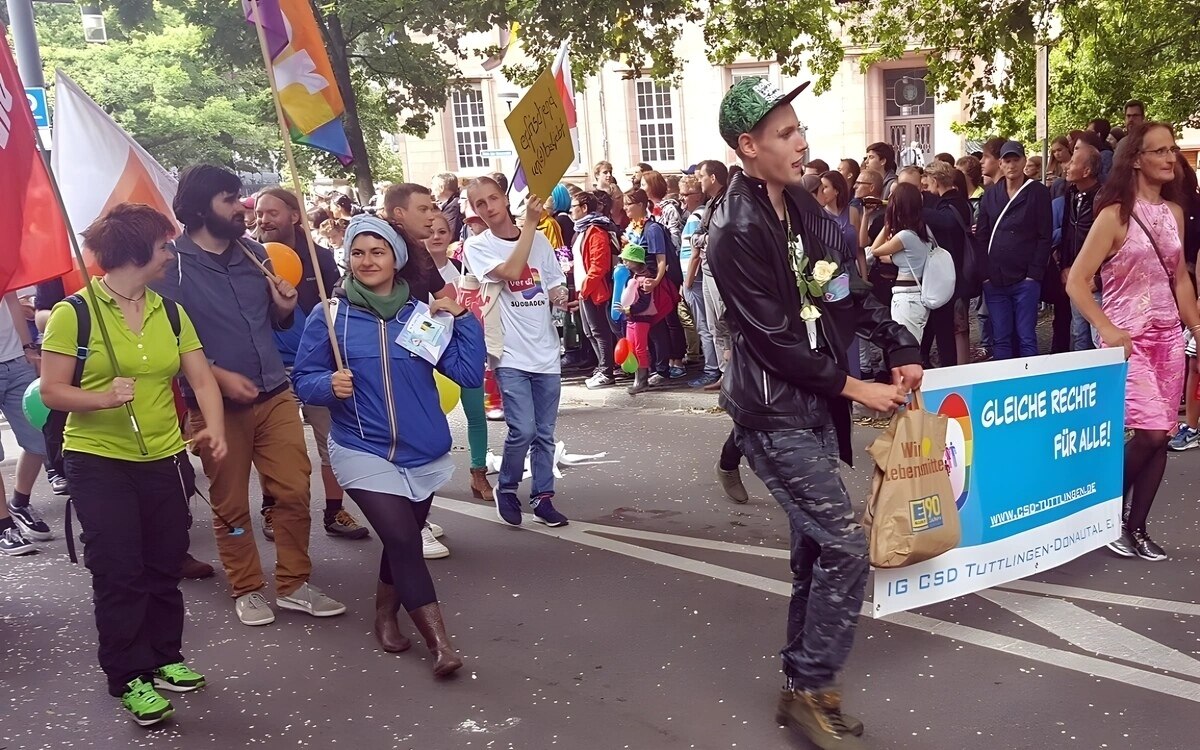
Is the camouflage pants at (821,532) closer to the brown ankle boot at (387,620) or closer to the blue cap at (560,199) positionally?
the brown ankle boot at (387,620)

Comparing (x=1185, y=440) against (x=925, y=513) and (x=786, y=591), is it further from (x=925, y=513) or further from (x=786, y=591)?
(x=925, y=513)

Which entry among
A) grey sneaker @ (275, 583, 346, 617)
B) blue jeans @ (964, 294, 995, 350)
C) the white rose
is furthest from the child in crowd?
the white rose

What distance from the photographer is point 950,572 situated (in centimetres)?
424

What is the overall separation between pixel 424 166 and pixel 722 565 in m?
38.6

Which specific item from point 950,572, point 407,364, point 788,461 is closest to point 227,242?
point 407,364

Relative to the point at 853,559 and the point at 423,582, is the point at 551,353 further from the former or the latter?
the point at 853,559

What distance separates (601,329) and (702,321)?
1.25 metres

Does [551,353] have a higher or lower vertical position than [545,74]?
lower

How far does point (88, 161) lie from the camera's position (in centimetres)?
597

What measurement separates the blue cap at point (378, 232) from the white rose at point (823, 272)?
1.86 m

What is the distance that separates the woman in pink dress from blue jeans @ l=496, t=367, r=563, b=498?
112 inches

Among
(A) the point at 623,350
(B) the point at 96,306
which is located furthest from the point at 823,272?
(A) the point at 623,350

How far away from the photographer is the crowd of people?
352 cm

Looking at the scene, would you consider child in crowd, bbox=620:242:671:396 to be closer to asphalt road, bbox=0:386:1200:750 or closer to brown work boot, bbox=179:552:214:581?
asphalt road, bbox=0:386:1200:750
